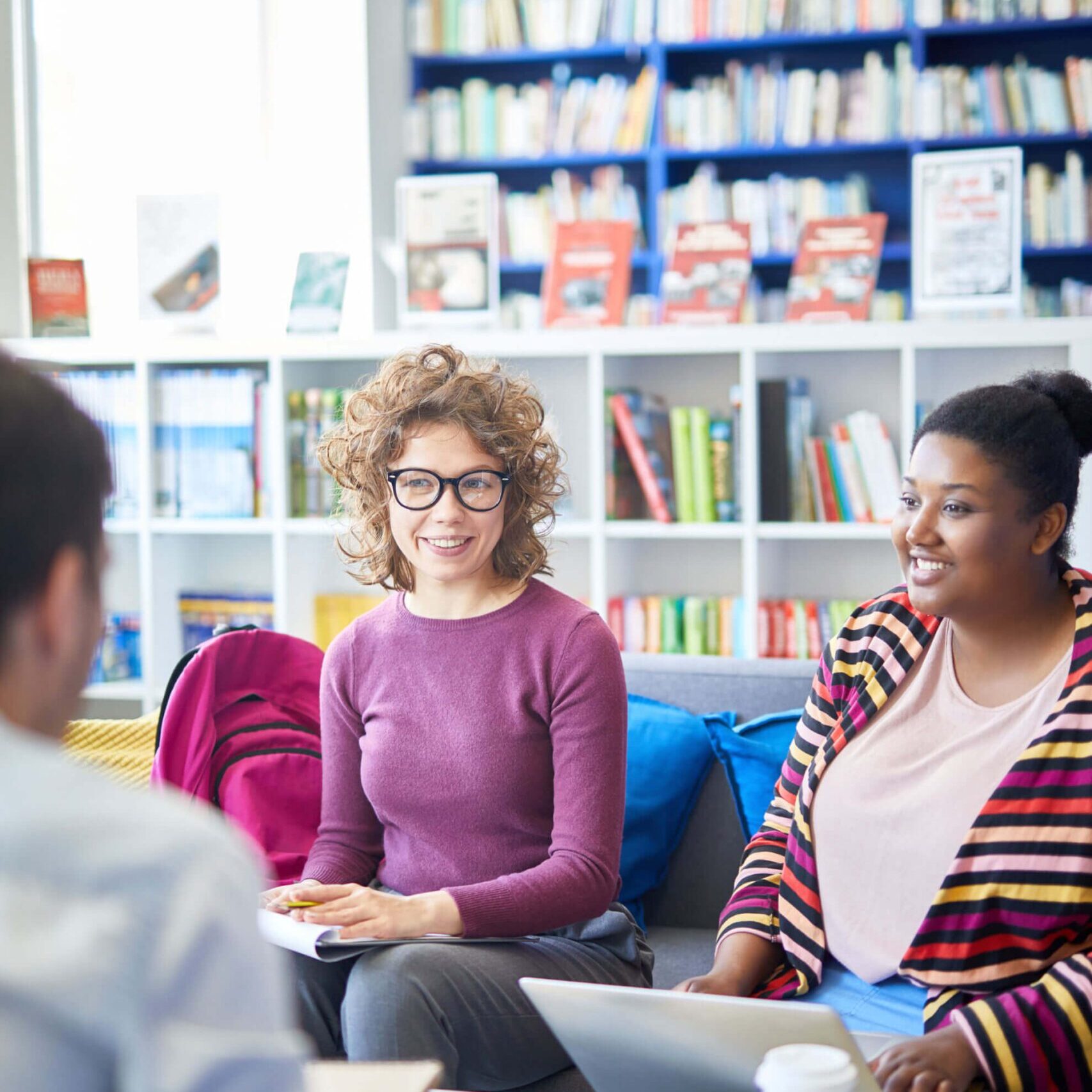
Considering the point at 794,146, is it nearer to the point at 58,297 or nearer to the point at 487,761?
the point at 58,297

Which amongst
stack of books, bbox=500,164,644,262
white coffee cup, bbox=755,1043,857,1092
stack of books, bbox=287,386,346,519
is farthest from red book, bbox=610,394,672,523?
stack of books, bbox=500,164,644,262

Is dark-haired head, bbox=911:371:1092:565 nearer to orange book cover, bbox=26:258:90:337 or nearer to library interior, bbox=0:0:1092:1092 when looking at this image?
library interior, bbox=0:0:1092:1092

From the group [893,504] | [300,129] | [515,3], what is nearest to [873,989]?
[893,504]

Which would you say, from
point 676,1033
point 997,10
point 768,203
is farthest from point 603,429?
point 997,10

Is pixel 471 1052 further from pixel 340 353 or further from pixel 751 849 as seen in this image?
pixel 340 353

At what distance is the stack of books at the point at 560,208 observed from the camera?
505cm

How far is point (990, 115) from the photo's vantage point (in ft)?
15.4

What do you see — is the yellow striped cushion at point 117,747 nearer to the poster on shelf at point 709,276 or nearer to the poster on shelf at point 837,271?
the poster on shelf at point 709,276

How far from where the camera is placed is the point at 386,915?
55.7 inches

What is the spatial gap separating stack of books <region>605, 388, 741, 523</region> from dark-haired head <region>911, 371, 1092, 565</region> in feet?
4.65

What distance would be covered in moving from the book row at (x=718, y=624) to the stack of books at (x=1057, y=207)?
2.38 meters

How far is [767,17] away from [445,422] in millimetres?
3757

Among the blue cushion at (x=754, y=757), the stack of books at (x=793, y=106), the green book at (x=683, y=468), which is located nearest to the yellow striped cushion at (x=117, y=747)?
the blue cushion at (x=754, y=757)

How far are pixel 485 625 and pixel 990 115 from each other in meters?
3.90
